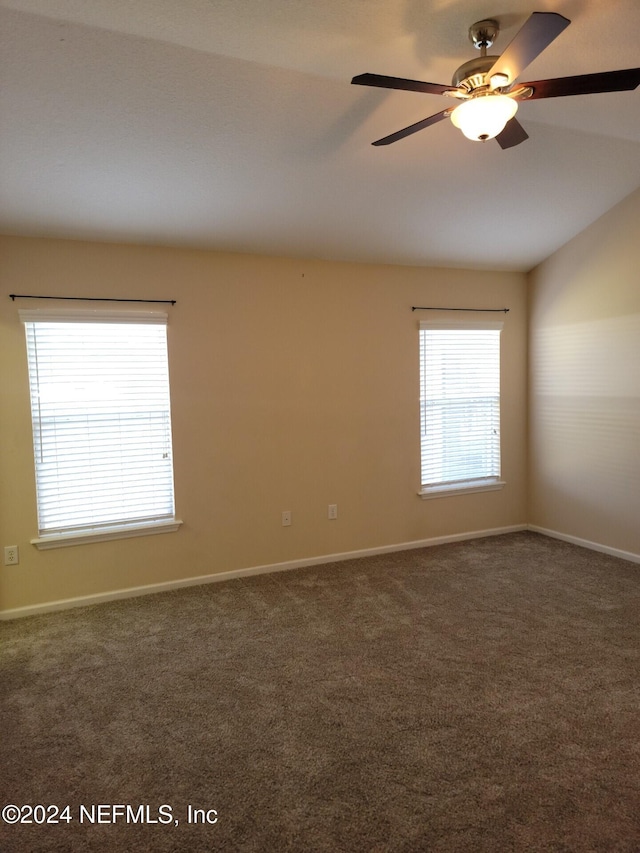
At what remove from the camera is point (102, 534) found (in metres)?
3.59

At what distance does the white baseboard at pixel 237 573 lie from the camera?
3486 mm

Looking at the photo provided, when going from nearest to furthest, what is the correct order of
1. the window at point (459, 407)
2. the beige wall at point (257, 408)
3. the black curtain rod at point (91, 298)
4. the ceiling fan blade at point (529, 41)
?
the ceiling fan blade at point (529, 41) → the black curtain rod at point (91, 298) → the beige wall at point (257, 408) → the window at point (459, 407)

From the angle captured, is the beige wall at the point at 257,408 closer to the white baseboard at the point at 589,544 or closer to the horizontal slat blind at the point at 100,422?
the horizontal slat blind at the point at 100,422

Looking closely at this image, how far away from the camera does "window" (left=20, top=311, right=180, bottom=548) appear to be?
3.44 metres

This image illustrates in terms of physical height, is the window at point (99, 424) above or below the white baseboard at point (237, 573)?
above

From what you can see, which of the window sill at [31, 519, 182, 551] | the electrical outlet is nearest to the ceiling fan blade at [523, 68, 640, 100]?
the window sill at [31, 519, 182, 551]

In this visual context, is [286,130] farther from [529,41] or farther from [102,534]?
[102,534]

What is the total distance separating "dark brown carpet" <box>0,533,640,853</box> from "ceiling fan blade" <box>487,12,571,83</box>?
2.44 m

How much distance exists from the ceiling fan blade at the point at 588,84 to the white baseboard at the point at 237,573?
336cm

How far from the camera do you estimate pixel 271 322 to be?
4.02 m

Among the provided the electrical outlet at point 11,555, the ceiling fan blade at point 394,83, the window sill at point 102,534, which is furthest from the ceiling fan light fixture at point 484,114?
the electrical outlet at point 11,555

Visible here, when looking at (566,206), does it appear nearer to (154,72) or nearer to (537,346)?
(537,346)

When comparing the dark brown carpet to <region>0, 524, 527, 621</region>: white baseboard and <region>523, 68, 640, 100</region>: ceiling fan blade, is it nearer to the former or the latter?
<region>0, 524, 527, 621</region>: white baseboard

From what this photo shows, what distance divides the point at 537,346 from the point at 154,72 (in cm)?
386
